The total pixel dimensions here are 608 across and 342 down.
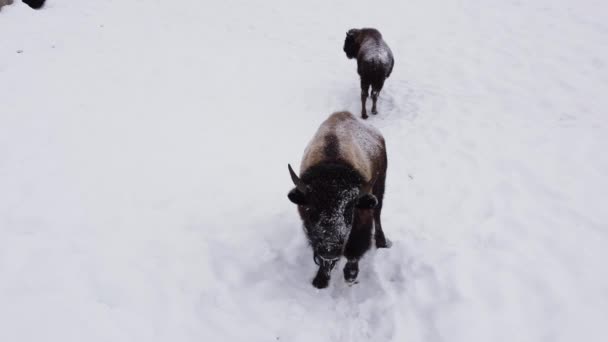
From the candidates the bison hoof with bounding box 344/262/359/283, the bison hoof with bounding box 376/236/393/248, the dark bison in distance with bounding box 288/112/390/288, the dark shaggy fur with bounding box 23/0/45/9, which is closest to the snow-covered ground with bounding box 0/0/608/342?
the bison hoof with bounding box 376/236/393/248

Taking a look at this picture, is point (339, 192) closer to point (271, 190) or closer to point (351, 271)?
point (351, 271)

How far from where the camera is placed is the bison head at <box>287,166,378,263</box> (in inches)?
135

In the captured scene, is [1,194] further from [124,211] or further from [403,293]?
[403,293]

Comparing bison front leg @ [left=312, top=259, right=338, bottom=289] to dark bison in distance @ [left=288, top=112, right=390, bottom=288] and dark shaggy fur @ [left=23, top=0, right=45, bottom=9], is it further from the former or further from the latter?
dark shaggy fur @ [left=23, top=0, right=45, bottom=9]

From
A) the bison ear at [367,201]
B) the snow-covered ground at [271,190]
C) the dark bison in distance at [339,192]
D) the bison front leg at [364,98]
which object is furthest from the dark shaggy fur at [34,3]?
the bison ear at [367,201]

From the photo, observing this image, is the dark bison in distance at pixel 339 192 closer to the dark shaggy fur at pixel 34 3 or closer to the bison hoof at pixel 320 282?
the bison hoof at pixel 320 282

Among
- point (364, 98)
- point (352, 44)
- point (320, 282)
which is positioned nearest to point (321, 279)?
point (320, 282)

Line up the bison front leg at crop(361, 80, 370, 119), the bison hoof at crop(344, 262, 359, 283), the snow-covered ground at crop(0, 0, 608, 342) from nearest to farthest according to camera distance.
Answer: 1. the snow-covered ground at crop(0, 0, 608, 342)
2. the bison hoof at crop(344, 262, 359, 283)
3. the bison front leg at crop(361, 80, 370, 119)

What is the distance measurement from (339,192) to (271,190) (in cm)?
279

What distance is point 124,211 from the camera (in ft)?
16.5

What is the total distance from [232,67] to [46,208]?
7667 millimetres

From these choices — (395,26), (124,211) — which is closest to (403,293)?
(124,211)

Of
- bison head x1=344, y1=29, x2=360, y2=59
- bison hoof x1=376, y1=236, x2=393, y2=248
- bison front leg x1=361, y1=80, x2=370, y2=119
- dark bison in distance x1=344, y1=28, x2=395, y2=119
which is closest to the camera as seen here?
bison hoof x1=376, y1=236, x2=393, y2=248

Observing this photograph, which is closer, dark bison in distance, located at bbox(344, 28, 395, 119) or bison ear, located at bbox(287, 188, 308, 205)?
bison ear, located at bbox(287, 188, 308, 205)
